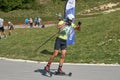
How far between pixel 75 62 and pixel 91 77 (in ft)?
11.4

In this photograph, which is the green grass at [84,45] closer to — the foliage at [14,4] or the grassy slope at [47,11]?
the grassy slope at [47,11]

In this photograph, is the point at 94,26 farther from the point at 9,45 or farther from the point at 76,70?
the point at 76,70

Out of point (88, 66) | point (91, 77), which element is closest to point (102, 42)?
point (88, 66)

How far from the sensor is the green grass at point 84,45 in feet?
56.6

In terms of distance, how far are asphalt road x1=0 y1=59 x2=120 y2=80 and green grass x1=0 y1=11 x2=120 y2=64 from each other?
1201 millimetres

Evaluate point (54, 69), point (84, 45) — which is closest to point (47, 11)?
point (84, 45)

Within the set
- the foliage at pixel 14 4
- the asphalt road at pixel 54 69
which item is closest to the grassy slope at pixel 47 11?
the foliage at pixel 14 4

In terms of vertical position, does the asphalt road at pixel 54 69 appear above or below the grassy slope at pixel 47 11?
above

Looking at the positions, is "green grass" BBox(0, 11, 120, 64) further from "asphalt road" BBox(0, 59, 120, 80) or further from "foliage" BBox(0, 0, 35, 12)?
"foliage" BBox(0, 0, 35, 12)

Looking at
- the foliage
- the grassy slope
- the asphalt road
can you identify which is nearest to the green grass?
the asphalt road

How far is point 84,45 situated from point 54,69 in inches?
201

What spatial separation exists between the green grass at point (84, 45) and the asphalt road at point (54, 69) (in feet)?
3.94

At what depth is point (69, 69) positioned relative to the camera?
1469 centimetres

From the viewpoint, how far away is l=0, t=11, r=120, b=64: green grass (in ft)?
56.6
